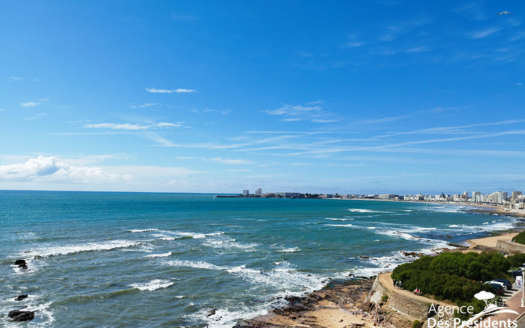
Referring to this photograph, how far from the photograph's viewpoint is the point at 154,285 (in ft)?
98.1

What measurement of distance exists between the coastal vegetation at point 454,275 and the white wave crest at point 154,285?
21.5 metres

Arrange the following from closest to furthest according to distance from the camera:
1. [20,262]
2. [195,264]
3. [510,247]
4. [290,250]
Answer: [20,262], [195,264], [510,247], [290,250]

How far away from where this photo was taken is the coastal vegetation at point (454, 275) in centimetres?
2089

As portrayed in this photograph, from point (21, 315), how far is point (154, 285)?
10.5 meters

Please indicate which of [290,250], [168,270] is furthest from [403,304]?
[290,250]

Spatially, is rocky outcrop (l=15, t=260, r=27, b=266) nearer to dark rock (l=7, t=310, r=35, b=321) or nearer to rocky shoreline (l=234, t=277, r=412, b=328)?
dark rock (l=7, t=310, r=35, b=321)

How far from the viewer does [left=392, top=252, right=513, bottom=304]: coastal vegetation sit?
68.5 feet

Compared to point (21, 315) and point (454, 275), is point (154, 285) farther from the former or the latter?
point (454, 275)

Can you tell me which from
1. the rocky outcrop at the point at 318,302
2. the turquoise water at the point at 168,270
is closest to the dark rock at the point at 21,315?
the turquoise water at the point at 168,270

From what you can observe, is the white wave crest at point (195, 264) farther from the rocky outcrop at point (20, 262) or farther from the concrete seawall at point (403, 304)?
the concrete seawall at point (403, 304)

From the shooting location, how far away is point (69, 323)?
2211cm

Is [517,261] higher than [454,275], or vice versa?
[454,275]

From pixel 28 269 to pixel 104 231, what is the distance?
28744mm

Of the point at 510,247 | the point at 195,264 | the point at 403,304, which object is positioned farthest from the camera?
the point at 510,247
